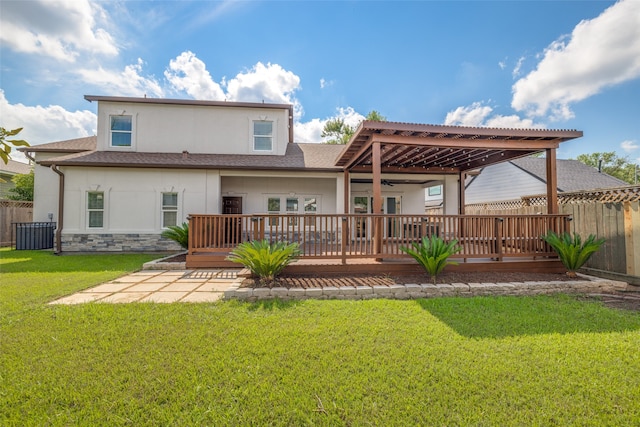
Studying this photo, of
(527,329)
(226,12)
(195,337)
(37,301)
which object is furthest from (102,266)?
(527,329)

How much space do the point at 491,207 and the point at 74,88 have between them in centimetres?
1794

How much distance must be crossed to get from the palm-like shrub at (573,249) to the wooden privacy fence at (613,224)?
412 millimetres

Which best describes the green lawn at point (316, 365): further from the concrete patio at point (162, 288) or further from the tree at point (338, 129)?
the tree at point (338, 129)

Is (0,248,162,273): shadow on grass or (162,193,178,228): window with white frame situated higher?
(162,193,178,228): window with white frame

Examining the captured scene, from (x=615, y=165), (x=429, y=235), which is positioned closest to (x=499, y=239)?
(x=429, y=235)

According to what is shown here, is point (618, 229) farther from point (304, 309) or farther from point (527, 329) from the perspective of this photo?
point (304, 309)

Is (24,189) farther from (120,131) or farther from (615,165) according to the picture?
(615,165)

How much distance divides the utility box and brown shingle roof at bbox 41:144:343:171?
8.92 ft

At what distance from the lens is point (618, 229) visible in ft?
17.6

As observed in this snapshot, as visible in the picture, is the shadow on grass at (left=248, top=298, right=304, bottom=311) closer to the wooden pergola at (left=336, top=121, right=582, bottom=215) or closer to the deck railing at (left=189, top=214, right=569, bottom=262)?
the deck railing at (left=189, top=214, right=569, bottom=262)

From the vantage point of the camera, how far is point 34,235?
10078 millimetres

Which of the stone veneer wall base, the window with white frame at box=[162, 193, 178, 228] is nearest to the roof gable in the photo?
the stone veneer wall base

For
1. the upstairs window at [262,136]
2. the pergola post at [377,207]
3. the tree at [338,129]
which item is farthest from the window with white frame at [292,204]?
the tree at [338,129]

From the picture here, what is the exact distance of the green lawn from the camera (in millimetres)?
1872
